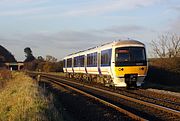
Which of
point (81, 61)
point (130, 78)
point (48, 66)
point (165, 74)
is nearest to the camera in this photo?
point (130, 78)

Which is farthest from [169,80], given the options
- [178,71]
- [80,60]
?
[80,60]

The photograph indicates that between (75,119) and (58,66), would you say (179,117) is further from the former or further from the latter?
(58,66)

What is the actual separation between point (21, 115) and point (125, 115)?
404 centimetres

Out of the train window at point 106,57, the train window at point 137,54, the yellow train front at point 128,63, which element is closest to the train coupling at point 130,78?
the yellow train front at point 128,63

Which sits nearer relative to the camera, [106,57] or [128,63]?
[128,63]

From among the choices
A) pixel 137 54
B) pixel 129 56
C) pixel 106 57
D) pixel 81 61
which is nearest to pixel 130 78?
pixel 129 56

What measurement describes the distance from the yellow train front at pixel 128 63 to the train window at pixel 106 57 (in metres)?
1.13

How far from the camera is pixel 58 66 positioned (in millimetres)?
100750

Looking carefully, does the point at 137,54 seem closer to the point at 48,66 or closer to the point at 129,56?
the point at 129,56

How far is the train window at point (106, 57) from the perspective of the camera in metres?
27.8

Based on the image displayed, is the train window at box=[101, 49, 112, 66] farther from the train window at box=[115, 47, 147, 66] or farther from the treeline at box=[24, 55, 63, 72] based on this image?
the treeline at box=[24, 55, 63, 72]

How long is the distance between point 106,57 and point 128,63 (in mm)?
2859

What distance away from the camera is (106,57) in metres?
28.9

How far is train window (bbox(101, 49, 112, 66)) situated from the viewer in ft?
91.3
